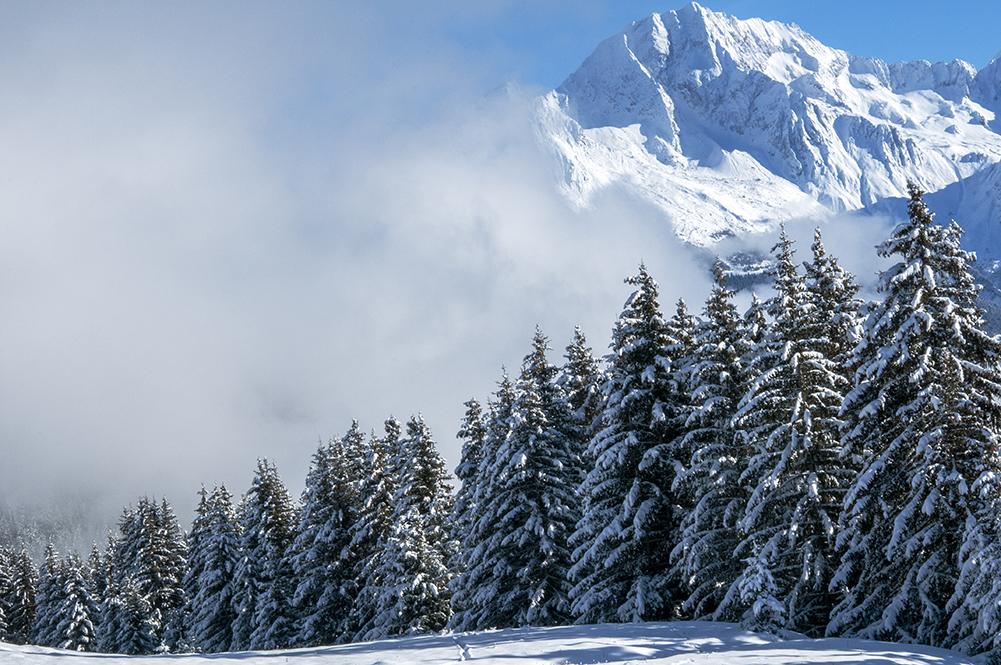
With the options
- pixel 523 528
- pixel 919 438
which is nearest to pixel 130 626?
pixel 523 528

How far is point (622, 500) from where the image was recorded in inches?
998

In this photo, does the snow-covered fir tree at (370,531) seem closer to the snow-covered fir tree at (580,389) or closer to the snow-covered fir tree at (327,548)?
the snow-covered fir tree at (327,548)

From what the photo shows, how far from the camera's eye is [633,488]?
24.2m

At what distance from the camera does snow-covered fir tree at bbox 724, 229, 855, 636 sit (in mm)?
21188

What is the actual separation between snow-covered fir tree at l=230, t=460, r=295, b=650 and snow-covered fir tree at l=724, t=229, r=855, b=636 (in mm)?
27612

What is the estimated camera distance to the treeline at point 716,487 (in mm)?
17750

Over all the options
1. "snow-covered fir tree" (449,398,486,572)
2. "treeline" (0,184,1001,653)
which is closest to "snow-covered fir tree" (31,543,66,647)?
"treeline" (0,184,1001,653)

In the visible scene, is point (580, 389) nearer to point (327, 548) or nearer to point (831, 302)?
point (831, 302)

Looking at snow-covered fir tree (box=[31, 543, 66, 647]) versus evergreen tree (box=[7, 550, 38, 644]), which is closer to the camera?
snow-covered fir tree (box=[31, 543, 66, 647])

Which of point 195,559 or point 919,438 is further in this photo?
point 195,559

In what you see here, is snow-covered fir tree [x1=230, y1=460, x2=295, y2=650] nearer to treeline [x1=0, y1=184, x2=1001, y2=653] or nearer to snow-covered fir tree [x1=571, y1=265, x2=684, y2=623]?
treeline [x1=0, y1=184, x2=1001, y2=653]

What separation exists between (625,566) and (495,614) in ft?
23.2

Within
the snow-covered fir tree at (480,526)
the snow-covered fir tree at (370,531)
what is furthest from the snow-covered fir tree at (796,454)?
the snow-covered fir tree at (370,531)

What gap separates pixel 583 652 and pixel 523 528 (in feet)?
43.8
